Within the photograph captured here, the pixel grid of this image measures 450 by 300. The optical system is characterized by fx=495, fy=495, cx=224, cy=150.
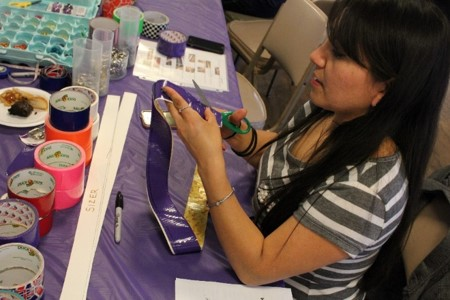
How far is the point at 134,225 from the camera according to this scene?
41.4 inches

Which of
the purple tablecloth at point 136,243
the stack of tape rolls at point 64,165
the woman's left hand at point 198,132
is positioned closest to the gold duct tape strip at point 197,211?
the purple tablecloth at point 136,243

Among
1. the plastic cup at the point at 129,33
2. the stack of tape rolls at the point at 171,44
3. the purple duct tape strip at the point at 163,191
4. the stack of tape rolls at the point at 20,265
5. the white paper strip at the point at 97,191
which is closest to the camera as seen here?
the stack of tape rolls at the point at 20,265

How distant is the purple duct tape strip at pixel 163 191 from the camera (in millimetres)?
1023

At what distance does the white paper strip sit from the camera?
910 mm

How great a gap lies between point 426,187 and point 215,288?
25.7 inches

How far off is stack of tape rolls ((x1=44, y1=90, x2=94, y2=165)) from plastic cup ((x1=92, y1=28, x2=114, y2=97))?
10.2 inches

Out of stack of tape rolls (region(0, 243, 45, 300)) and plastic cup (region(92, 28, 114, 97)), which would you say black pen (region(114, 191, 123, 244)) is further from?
plastic cup (region(92, 28, 114, 97))

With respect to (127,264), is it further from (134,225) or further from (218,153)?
(218,153)

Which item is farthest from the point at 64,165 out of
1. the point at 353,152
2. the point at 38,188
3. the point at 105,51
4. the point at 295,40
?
the point at 295,40

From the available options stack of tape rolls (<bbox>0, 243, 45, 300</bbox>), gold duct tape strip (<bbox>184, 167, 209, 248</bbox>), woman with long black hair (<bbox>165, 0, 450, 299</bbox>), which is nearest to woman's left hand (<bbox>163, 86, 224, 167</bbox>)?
woman with long black hair (<bbox>165, 0, 450, 299</bbox>)

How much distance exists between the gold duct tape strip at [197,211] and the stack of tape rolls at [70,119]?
26 centimetres

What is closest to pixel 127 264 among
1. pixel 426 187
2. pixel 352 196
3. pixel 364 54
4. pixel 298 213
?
pixel 298 213

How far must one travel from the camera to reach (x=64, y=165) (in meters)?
1.03

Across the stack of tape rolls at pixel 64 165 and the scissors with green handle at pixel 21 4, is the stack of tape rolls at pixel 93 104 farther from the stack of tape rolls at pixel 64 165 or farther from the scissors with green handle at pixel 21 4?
the scissors with green handle at pixel 21 4
